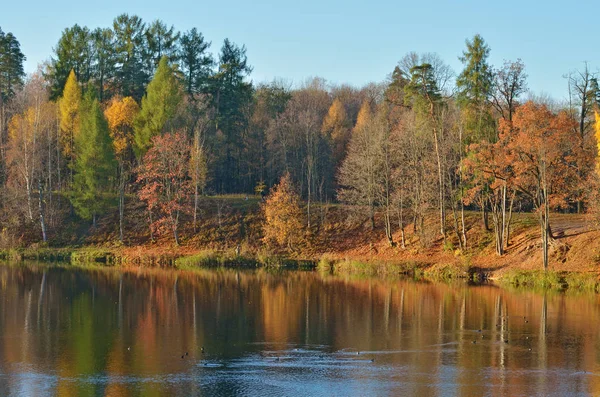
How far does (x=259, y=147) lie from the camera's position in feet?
265

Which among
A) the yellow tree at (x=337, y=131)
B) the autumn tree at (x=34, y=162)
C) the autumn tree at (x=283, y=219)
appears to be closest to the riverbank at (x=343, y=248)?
the autumn tree at (x=283, y=219)

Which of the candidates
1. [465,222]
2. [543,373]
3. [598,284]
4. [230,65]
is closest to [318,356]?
[543,373]

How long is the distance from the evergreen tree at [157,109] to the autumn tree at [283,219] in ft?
50.3

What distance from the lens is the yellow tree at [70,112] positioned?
70.8 m

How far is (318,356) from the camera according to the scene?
76.7 feet

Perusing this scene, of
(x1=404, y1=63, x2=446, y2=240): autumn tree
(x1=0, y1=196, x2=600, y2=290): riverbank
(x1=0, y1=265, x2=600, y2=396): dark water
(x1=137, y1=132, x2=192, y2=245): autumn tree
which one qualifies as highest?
(x1=404, y1=63, x2=446, y2=240): autumn tree

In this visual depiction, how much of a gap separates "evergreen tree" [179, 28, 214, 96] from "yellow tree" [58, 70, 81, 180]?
11.6 metres

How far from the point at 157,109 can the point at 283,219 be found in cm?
1872

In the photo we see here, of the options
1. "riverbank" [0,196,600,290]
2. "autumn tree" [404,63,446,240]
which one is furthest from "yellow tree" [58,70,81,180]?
"autumn tree" [404,63,446,240]

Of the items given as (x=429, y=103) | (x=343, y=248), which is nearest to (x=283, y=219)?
(x=343, y=248)

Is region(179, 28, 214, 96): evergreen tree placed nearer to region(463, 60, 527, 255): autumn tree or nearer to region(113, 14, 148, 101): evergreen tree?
region(113, 14, 148, 101): evergreen tree

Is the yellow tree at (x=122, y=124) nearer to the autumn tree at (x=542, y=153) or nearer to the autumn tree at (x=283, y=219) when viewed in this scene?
the autumn tree at (x=283, y=219)

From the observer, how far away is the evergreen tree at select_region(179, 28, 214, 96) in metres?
76.6

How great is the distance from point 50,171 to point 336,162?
31438 mm
